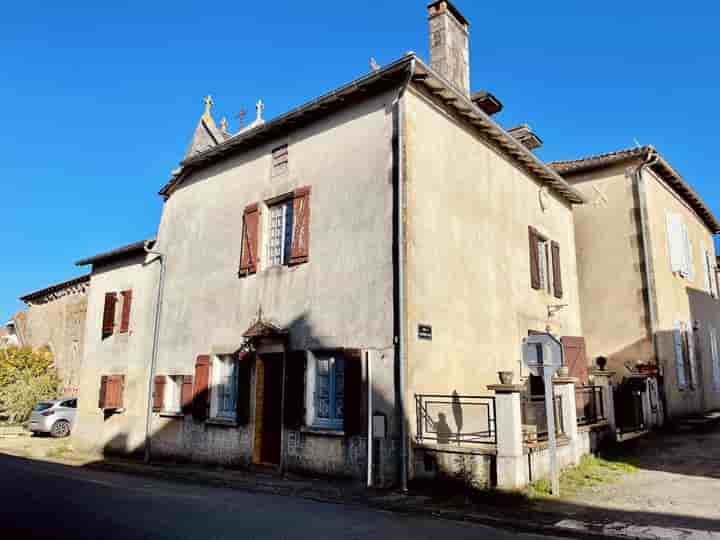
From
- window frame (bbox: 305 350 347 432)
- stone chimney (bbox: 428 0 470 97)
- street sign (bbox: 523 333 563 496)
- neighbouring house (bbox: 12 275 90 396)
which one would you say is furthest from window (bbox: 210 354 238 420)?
neighbouring house (bbox: 12 275 90 396)

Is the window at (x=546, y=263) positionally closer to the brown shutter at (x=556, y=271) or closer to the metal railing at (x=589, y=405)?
the brown shutter at (x=556, y=271)

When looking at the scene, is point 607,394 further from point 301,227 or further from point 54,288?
point 54,288

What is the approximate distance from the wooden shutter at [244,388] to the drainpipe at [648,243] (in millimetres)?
10172

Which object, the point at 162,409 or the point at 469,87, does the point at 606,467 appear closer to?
the point at 469,87

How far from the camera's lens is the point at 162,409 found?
13.9m

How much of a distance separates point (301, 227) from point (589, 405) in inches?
271

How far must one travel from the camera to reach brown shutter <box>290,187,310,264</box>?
1135 centimetres

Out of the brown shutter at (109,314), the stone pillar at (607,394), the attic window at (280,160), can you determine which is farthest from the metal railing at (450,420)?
the brown shutter at (109,314)

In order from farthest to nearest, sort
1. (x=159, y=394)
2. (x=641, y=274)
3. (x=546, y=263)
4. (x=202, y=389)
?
(x=641, y=274), (x=546, y=263), (x=159, y=394), (x=202, y=389)

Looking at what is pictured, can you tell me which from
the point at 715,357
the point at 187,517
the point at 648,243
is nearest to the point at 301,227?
the point at 187,517

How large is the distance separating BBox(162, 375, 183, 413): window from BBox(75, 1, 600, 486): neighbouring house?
6 centimetres

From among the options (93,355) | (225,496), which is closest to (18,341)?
(93,355)

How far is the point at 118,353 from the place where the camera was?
1630 centimetres

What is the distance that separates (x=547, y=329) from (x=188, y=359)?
865cm
